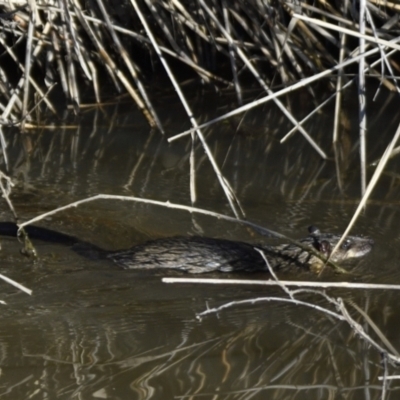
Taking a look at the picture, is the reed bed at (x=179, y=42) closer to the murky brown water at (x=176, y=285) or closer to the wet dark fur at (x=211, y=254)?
the murky brown water at (x=176, y=285)

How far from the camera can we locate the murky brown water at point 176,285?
Result: 11.7 ft

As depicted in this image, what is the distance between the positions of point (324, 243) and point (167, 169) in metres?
1.98

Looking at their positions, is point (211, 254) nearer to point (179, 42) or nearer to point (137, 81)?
point (137, 81)

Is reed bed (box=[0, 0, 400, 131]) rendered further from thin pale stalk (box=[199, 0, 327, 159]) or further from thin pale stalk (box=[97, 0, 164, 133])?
thin pale stalk (box=[199, 0, 327, 159])

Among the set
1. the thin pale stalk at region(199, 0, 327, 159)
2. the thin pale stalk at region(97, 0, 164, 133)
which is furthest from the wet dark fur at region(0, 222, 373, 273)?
the thin pale stalk at region(97, 0, 164, 133)

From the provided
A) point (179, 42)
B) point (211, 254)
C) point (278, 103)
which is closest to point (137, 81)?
point (179, 42)

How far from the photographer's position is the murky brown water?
3564 mm

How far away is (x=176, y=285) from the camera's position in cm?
484

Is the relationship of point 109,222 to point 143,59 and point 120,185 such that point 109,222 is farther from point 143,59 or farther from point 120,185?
point 143,59

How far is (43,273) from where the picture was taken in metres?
5.13

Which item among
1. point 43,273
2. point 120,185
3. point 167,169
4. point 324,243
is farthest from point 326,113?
point 43,273

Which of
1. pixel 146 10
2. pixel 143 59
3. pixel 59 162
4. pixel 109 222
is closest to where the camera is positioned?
pixel 109 222

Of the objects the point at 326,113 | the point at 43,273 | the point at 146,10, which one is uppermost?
the point at 146,10

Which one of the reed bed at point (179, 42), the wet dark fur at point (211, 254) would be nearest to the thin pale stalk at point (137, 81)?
the reed bed at point (179, 42)
